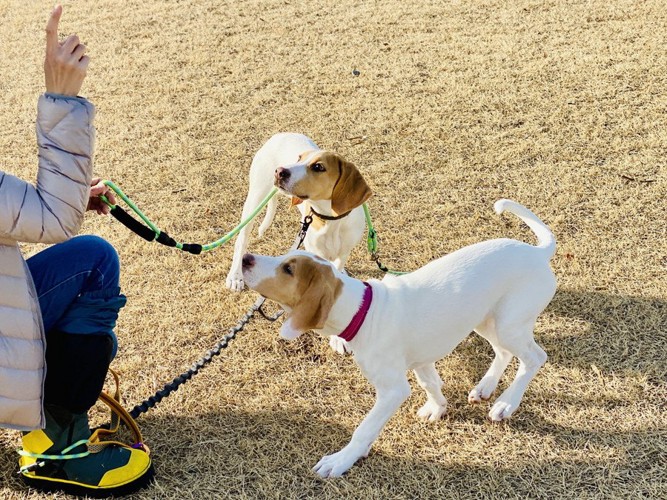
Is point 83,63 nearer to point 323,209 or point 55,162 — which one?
point 55,162

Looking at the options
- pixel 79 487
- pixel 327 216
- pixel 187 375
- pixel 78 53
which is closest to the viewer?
pixel 78 53

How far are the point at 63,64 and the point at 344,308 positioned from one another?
1.33m

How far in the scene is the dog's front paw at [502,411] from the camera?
3145 millimetres

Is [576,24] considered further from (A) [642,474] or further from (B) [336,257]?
(A) [642,474]

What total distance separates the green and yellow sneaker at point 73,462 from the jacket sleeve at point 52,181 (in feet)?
2.84

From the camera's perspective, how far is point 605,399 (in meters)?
3.25

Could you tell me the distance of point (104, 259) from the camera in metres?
2.74

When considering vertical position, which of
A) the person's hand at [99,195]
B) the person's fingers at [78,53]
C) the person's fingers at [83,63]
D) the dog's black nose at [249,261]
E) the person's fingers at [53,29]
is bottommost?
the dog's black nose at [249,261]

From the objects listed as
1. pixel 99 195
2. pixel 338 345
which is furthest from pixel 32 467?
pixel 338 345

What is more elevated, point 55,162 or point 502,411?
point 55,162

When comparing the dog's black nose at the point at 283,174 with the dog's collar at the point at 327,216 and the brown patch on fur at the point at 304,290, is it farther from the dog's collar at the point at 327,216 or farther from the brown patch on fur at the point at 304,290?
the brown patch on fur at the point at 304,290

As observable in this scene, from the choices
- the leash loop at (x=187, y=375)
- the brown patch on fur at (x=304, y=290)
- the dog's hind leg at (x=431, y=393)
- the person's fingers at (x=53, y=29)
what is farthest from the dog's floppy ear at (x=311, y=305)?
the person's fingers at (x=53, y=29)

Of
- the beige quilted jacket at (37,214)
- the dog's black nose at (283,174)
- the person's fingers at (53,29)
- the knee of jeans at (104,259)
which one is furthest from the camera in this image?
the dog's black nose at (283,174)

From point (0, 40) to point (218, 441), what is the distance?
24.0 ft
